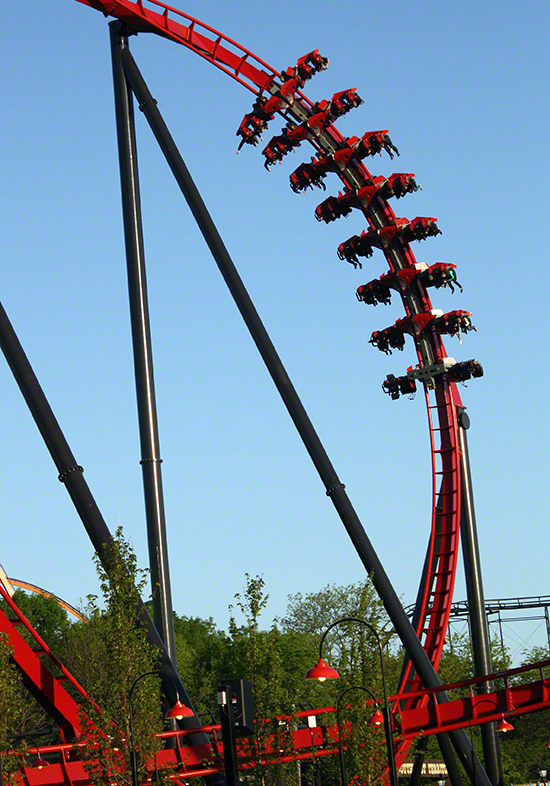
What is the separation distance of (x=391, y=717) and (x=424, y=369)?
13.5 metres

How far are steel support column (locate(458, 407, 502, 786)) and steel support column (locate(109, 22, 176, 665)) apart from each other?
369 inches

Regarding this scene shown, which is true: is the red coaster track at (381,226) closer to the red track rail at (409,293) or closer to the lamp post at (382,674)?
the red track rail at (409,293)

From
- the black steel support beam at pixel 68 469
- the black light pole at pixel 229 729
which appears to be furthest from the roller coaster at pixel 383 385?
the black light pole at pixel 229 729

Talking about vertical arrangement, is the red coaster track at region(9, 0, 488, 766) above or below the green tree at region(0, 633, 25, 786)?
above

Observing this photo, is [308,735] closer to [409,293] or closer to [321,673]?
[321,673]

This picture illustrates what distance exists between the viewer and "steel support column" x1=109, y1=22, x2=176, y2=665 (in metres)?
18.4

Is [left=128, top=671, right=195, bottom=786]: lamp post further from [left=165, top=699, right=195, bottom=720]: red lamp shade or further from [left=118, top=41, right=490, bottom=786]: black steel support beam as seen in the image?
[left=118, top=41, right=490, bottom=786]: black steel support beam

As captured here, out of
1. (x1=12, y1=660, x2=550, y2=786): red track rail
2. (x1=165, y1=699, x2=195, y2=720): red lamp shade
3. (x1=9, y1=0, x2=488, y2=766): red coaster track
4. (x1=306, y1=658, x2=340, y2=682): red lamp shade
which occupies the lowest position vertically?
(x1=12, y1=660, x2=550, y2=786): red track rail

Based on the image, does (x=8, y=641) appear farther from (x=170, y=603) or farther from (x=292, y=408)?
(x=292, y=408)

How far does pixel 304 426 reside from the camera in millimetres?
20922

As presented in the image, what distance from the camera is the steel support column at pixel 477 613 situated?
23.5 metres

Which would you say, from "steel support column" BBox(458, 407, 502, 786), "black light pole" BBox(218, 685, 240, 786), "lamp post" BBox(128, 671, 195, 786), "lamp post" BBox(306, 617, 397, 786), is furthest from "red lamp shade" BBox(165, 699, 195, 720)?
"steel support column" BBox(458, 407, 502, 786)

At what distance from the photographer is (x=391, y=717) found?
18.0 m

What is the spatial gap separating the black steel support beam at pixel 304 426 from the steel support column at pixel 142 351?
808mm
